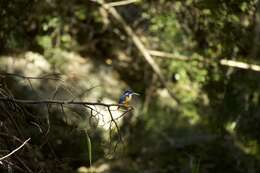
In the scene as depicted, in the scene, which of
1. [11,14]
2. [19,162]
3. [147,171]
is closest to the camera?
[19,162]

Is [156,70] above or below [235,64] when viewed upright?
below

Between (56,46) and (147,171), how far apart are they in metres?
2.08

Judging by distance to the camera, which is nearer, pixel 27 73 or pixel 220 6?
pixel 220 6

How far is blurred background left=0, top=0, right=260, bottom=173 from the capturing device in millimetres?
6000

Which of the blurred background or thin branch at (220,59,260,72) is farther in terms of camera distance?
thin branch at (220,59,260,72)

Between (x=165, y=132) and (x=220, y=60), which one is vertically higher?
(x=220, y=60)

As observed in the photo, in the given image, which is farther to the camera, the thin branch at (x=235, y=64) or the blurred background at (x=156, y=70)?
the thin branch at (x=235, y=64)

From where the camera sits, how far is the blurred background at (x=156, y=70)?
236 inches

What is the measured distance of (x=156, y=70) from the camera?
705cm

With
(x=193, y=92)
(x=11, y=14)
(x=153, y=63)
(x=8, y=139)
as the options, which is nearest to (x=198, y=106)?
(x=193, y=92)

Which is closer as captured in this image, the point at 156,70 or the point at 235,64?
the point at 235,64

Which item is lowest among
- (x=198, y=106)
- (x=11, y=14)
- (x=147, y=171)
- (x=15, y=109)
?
(x=147, y=171)

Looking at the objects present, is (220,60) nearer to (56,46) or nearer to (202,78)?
(202,78)

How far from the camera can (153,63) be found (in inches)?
280
